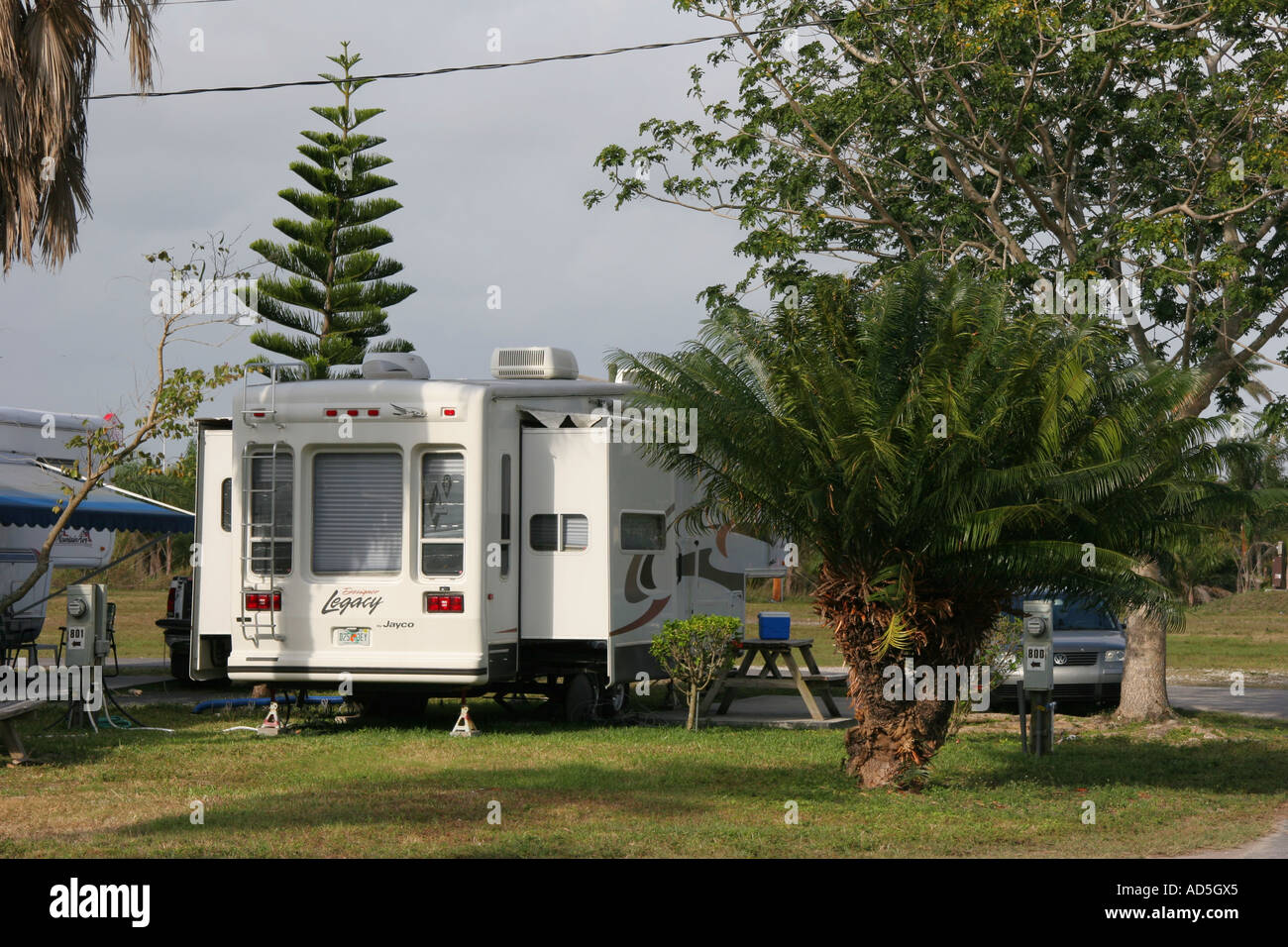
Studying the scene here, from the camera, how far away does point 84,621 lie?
13.5 meters

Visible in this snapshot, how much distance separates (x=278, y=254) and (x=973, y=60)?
15.0 m

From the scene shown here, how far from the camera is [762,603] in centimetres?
4353

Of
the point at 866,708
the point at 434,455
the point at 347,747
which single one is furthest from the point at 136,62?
the point at 866,708

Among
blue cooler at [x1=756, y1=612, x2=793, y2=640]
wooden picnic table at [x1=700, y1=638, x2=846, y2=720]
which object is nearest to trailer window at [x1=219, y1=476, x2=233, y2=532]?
wooden picnic table at [x1=700, y1=638, x2=846, y2=720]

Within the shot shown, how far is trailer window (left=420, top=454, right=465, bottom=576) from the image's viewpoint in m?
13.0

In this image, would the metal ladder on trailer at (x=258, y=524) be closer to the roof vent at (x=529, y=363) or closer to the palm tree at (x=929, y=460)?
the roof vent at (x=529, y=363)

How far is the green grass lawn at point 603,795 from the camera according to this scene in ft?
27.5

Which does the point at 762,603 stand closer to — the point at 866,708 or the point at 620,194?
the point at 620,194

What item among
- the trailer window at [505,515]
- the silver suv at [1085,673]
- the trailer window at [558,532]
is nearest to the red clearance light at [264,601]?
the trailer window at [505,515]

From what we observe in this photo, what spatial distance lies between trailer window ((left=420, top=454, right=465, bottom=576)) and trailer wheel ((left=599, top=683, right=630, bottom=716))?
2.39 m

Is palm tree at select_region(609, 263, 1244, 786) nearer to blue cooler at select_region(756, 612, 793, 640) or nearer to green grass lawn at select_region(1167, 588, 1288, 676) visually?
blue cooler at select_region(756, 612, 793, 640)

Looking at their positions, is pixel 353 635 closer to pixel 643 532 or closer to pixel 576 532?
pixel 576 532

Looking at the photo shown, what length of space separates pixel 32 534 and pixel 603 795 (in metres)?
11.6
